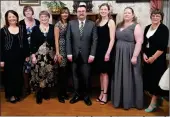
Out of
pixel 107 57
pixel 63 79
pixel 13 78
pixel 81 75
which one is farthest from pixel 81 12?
pixel 13 78

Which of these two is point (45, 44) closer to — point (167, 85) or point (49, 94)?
point (49, 94)

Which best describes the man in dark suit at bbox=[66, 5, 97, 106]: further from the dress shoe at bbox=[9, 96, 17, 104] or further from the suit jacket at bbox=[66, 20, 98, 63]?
the dress shoe at bbox=[9, 96, 17, 104]

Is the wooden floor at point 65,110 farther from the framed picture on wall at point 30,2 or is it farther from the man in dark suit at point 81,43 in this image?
the framed picture on wall at point 30,2

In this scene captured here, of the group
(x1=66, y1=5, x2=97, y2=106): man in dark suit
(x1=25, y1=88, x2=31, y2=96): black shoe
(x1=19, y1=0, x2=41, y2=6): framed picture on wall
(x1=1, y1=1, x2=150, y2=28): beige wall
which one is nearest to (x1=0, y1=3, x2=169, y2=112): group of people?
(x1=66, y1=5, x2=97, y2=106): man in dark suit

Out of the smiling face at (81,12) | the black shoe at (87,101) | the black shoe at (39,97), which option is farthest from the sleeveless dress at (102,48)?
the black shoe at (39,97)

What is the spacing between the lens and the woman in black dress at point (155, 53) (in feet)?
9.52

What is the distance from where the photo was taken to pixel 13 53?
333cm

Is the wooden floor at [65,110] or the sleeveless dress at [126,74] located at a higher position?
the sleeveless dress at [126,74]

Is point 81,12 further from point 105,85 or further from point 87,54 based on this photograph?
point 105,85

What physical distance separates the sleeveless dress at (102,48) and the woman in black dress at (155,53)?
0.49m

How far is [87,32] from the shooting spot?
3197mm

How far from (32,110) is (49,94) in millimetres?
514

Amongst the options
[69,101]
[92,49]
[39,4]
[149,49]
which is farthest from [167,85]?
[39,4]

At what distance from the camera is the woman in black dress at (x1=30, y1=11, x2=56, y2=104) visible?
3246mm
